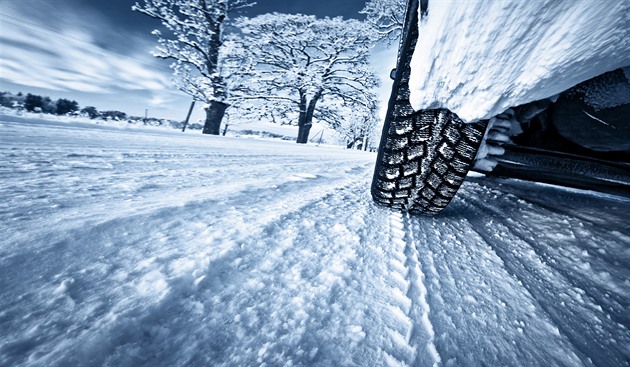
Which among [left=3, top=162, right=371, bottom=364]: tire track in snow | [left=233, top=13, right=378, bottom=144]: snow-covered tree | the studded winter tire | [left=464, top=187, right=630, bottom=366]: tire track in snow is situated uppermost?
[left=233, top=13, right=378, bottom=144]: snow-covered tree

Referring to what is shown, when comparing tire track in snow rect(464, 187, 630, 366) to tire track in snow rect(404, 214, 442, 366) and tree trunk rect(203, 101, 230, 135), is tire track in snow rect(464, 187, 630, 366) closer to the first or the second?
tire track in snow rect(404, 214, 442, 366)

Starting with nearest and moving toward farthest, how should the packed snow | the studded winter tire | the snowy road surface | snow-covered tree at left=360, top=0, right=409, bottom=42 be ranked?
the snowy road surface → the packed snow → the studded winter tire → snow-covered tree at left=360, top=0, right=409, bottom=42

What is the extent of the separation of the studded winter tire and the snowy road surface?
9cm

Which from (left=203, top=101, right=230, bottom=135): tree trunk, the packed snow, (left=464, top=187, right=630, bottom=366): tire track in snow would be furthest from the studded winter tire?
(left=203, top=101, right=230, bottom=135): tree trunk

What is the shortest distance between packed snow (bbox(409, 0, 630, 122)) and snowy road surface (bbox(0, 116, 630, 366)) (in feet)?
1.18

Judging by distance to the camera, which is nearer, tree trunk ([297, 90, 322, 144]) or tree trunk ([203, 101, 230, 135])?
tree trunk ([203, 101, 230, 135])

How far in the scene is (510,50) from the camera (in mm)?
521

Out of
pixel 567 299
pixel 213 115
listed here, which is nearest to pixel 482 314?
pixel 567 299

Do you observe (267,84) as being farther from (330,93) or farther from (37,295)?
(37,295)

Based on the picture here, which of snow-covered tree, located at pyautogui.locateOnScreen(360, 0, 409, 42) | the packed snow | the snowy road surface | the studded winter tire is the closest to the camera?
the snowy road surface

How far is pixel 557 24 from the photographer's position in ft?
1.52

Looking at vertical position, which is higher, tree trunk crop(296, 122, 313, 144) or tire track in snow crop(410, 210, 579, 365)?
tree trunk crop(296, 122, 313, 144)

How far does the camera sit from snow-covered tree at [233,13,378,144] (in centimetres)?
970

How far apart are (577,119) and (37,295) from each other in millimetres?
1349
